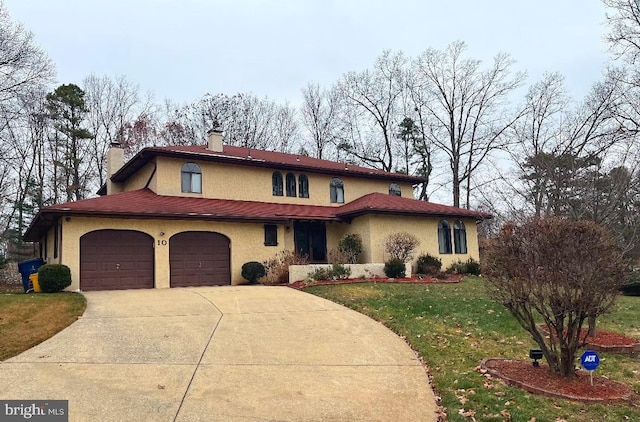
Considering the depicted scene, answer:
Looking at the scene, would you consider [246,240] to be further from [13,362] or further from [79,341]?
[13,362]

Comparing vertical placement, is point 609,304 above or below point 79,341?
above

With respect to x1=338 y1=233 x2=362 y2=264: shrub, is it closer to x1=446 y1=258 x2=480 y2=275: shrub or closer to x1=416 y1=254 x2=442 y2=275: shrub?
x1=416 y1=254 x2=442 y2=275: shrub

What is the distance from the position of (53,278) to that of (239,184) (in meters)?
9.36

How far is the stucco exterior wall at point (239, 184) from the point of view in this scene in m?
20.2

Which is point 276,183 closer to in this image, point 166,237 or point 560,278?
point 166,237

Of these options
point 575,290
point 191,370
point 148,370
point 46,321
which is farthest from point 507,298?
point 46,321

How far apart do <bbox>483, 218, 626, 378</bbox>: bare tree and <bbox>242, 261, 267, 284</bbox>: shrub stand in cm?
1251

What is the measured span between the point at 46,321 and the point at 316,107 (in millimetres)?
32812

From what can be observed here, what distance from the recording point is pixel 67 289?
606 inches

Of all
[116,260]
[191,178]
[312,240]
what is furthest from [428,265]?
[116,260]

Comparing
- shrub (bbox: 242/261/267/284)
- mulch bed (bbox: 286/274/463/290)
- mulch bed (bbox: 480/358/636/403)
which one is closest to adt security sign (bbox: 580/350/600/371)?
mulch bed (bbox: 480/358/636/403)

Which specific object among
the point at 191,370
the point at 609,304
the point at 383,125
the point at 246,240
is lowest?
the point at 191,370

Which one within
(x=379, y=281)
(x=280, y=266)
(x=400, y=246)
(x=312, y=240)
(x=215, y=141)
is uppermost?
Result: (x=215, y=141)

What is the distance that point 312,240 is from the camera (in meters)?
23.1
